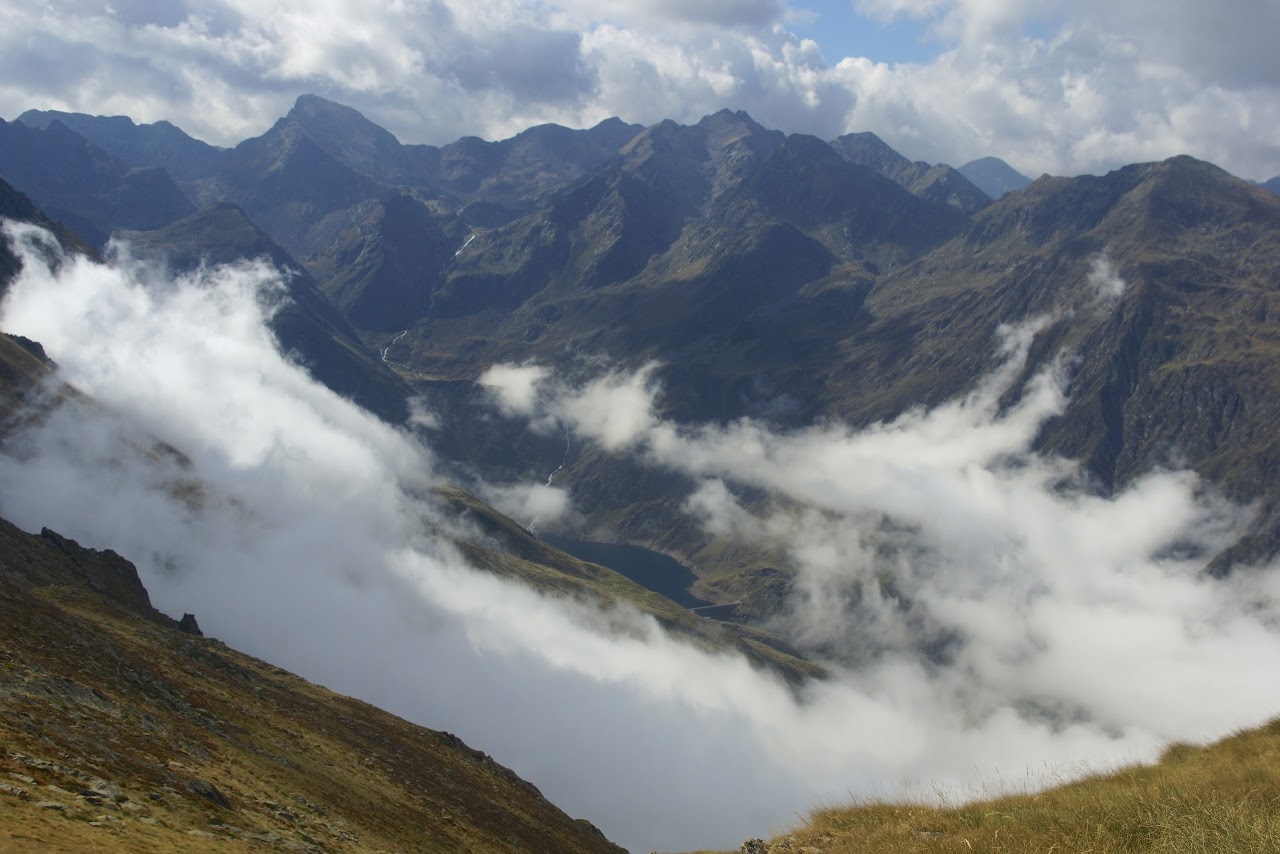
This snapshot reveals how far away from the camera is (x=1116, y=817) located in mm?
16875

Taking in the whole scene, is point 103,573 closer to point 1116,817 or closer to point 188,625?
point 188,625

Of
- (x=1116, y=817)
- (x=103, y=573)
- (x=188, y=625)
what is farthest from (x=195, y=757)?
(x=103, y=573)

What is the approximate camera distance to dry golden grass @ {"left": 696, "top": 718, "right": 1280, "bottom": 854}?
1484 centimetres

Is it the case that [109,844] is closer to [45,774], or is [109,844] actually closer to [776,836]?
[45,774]

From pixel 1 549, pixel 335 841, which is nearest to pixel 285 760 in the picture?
pixel 335 841

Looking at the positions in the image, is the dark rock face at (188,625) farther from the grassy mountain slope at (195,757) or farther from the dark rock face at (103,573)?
the grassy mountain slope at (195,757)

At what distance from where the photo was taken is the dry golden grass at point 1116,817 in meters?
14.8

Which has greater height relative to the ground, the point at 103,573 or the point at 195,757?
the point at 103,573

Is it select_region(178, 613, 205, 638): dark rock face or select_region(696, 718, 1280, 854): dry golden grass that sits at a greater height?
select_region(696, 718, 1280, 854): dry golden grass

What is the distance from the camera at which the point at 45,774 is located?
73.7ft

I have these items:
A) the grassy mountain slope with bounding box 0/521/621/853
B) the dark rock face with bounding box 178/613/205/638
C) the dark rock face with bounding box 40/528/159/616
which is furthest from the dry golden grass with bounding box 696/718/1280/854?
the dark rock face with bounding box 40/528/159/616

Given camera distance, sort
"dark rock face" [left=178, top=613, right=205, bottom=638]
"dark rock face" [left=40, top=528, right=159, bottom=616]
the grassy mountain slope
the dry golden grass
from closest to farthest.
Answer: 1. the dry golden grass
2. the grassy mountain slope
3. "dark rock face" [left=40, top=528, right=159, bottom=616]
4. "dark rock face" [left=178, top=613, right=205, bottom=638]

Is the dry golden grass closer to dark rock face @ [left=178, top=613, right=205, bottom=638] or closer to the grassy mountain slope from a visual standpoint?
the grassy mountain slope

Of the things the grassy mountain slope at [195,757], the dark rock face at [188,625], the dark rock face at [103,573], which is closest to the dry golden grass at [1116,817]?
the grassy mountain slope at [195,757]
